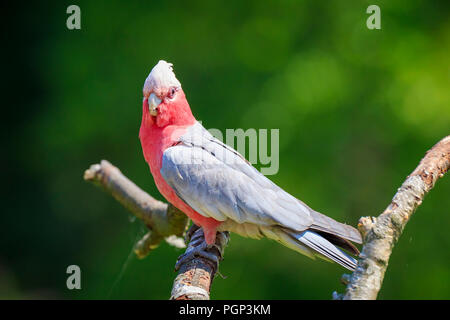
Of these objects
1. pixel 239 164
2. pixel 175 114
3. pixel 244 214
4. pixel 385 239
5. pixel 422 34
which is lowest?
pixel 385 239

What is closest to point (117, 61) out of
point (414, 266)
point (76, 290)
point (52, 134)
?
point (52, 134)

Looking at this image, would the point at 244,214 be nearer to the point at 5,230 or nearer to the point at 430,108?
the point at 430,108

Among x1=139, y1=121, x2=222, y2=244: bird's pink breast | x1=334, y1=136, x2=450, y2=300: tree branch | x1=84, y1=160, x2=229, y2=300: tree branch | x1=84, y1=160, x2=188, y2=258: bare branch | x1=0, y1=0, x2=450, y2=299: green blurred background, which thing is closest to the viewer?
x1=334, y1=136, x2=450, y2=300: tree branch

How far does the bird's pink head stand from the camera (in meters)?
2.18

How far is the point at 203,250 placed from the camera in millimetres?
2102

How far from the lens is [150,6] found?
14.3ft

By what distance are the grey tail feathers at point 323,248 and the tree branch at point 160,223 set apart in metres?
0.37

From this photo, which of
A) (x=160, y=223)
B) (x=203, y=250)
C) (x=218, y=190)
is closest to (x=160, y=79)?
(x=218, y=190)

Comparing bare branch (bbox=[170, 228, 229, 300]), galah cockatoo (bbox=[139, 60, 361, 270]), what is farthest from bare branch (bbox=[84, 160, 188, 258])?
galah cockatoo (bbox=[139, 60, 361, 270])

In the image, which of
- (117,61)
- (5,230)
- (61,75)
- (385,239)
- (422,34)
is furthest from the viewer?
(5,230)

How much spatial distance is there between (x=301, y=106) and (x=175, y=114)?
185 cm

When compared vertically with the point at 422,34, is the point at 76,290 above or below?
below

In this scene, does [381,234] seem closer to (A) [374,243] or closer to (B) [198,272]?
(A) [374,243]

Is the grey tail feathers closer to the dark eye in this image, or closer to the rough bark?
the rough bark
